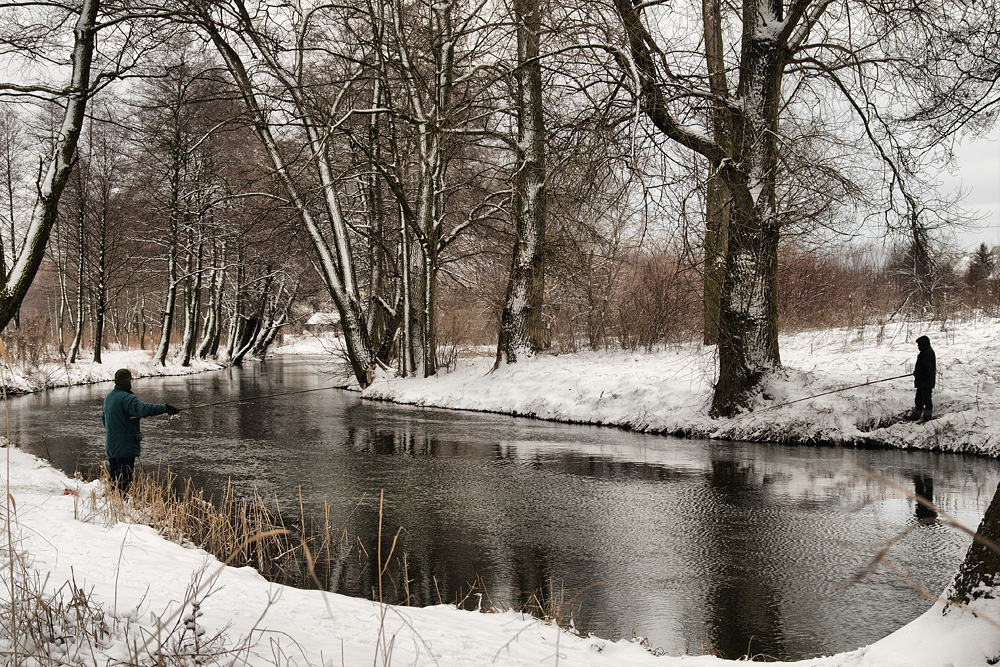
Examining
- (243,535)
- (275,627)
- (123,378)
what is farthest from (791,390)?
(275,627)

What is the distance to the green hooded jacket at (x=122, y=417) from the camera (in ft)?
27.3

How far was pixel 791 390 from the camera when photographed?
13531 mm

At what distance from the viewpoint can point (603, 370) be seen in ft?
59.3

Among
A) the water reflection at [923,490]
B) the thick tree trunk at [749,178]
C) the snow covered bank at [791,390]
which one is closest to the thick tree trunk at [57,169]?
the thick tree trunk at [749,178]

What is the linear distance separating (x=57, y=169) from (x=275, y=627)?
9792 millimetres

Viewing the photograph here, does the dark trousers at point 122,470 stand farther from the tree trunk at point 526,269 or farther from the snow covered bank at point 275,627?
the tree trunk at point 526,269

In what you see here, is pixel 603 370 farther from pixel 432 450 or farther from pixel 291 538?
pixel 291 538

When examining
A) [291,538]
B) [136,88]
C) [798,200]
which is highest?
[136,88]

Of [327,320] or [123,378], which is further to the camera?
[327,320]

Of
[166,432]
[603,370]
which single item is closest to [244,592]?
[166,432]

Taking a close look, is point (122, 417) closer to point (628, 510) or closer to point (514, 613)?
point (514, 613)

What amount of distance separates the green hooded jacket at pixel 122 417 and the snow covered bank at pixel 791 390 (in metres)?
8.46

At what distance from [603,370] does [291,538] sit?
11421 millimetres

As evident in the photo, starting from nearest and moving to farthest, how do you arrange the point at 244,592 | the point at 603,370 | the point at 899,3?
the point at 244,592
the point at 899,3
the point at 603,370
